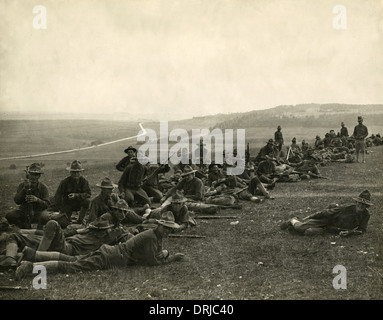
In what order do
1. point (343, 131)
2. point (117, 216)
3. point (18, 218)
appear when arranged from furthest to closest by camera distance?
point (343, 131) < point (18, 218) < point (117, 216)

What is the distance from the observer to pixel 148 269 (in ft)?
22.7

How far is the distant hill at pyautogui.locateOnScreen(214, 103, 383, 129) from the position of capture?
1336 centimetres

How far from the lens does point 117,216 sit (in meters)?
7.36

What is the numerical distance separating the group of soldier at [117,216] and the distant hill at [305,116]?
181 centimetres

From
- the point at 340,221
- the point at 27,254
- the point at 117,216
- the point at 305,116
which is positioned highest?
the point at 305,116

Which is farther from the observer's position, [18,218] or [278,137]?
[278,137]

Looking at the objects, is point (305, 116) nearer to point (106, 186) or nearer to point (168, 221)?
point (106, 186)

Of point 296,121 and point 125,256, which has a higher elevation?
point 296,121

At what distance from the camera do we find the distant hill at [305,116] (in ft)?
43.8

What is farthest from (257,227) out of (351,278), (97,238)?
(97,238)

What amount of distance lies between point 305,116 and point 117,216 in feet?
38.8
